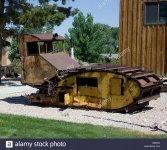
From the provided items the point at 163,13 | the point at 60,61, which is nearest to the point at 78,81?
the point at 60,61

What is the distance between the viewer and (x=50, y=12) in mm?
26984

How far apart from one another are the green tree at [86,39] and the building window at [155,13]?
33820mm

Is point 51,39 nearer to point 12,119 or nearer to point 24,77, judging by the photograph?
point 24,77

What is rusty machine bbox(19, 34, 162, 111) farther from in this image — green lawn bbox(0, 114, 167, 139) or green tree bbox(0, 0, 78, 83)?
green tree bbox(0, 0, 78, 83)

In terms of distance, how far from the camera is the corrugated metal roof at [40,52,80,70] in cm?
1648

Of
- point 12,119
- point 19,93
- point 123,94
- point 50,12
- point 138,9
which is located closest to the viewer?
point 12,119

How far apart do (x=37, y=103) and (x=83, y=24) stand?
4263cm

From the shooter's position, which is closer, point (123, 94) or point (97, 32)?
point (123, 94)

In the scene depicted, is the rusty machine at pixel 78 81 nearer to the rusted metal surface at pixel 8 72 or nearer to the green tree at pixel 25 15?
the green tree at pixel 25 15

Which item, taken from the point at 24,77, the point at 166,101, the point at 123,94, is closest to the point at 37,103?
the point at 24,77

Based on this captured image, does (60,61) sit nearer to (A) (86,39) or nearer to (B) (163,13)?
(B) (163,13)

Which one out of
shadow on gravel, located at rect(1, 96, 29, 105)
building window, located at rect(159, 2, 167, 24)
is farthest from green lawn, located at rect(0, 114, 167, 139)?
building window, located at rect(159, 2, 167, 24)

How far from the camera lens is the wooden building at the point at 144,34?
22.6 metres

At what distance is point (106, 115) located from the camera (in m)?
14.3
